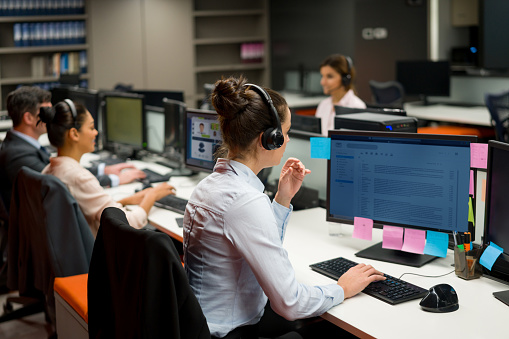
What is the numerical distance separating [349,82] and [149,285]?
3488 mm

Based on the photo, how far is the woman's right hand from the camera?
1.78 metres

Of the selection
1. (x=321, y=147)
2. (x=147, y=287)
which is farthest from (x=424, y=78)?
(x=147, y=287)

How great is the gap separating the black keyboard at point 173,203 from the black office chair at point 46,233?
0.57 meters

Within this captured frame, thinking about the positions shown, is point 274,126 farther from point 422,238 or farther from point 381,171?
point 422,238

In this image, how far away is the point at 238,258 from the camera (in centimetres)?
163

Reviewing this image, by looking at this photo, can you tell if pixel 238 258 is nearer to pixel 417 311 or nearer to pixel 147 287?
pixel 147 287

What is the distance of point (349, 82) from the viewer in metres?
4.60

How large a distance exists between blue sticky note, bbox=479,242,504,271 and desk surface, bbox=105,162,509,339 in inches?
3.3

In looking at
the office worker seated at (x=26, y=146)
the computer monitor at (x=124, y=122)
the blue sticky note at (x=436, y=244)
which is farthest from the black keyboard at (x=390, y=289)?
the computer monitor at (x=124, y=122)

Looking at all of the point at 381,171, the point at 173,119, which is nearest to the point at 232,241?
the point at 381,171

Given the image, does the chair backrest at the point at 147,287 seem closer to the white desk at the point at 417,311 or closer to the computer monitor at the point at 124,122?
the white desk at the point at 417,311

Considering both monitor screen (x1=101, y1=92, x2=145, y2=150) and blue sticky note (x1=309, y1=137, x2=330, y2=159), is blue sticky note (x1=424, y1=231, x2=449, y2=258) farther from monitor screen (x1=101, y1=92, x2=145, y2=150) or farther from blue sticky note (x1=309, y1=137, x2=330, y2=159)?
monitor screen (x1=101, y1=92, x2=145, y2=150)

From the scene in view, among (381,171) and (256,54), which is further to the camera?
(256,54)

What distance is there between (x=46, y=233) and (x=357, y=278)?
1.29 m
